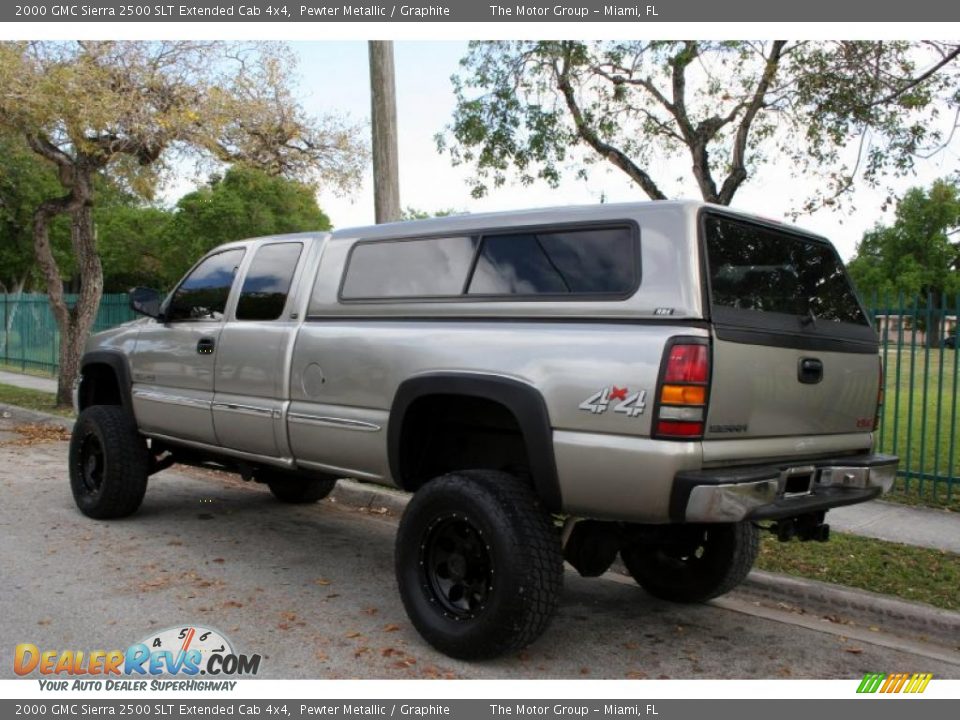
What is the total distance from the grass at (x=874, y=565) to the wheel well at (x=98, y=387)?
504 cm

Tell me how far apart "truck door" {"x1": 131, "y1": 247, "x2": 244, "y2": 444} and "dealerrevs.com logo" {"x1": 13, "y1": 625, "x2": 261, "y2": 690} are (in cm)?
180

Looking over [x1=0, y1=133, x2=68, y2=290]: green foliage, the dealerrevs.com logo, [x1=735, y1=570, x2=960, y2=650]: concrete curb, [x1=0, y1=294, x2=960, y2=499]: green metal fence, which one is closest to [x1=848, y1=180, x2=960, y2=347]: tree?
[x1=0, y1=294, x2=960, y2=499]: green metal fence

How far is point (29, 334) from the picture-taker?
19.7m

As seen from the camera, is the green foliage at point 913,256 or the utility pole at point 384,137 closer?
the utility pole at point 384,137

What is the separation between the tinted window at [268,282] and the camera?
549 centimetres

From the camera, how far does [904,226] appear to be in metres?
55.3

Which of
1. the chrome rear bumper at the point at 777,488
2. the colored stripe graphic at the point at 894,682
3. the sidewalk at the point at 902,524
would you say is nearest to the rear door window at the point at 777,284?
the chrome rear bumper at the point at 777,488

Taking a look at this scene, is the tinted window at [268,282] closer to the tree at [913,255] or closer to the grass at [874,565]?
the grass at [874,565]

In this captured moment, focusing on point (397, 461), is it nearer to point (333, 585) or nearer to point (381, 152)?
point (333, 585)

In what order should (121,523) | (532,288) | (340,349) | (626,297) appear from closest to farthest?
(626,297), (532,288), (340,349), (121,523)

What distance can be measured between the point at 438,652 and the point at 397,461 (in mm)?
943

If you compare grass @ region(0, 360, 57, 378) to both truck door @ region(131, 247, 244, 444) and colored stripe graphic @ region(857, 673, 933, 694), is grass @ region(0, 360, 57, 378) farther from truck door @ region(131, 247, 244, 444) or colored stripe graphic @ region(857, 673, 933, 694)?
colored stripe graphic @ region(857, 673, 933, 694)

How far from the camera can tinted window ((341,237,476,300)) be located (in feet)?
14.9

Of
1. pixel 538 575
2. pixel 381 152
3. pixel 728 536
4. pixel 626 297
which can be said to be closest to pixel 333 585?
pixel 538 575
